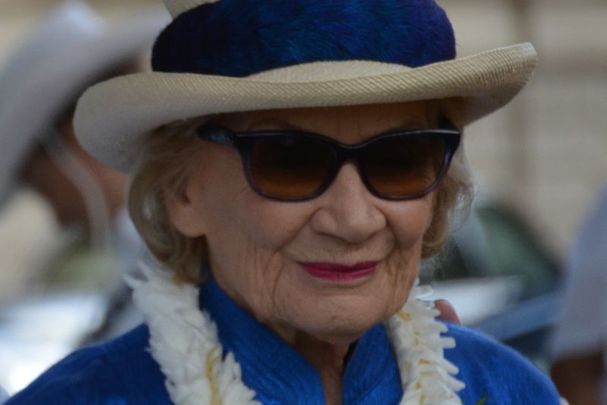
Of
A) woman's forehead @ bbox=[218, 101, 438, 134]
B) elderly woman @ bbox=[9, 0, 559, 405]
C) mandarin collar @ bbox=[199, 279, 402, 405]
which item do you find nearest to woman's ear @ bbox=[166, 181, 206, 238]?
elderly woman @ bbox=[9, 0, 559, 405]

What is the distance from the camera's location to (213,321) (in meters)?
3.64

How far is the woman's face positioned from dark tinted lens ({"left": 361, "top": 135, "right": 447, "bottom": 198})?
0.08 ft

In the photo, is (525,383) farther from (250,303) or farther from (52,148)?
(52,148)

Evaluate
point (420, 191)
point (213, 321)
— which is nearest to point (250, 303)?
point (213, 321)

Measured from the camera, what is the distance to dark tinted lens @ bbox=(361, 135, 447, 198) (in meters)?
3.42

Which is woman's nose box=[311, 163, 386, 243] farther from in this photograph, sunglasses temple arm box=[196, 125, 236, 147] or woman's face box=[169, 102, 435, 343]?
sunglasses temple arm box=[196, 125, 236, 147]

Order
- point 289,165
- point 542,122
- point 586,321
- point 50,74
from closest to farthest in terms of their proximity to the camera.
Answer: point 289,165, point 586,321, point 50,74, point 542,122

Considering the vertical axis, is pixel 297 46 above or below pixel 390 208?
above

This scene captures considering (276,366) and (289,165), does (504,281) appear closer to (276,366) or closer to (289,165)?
(276,366)

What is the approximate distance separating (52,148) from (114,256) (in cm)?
49

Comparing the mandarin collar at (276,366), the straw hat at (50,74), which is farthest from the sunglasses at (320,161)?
the straw hat at (50,74)

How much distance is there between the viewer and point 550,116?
18828 mm

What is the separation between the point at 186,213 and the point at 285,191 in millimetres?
322

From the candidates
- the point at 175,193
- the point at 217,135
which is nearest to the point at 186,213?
the point at 175,193
